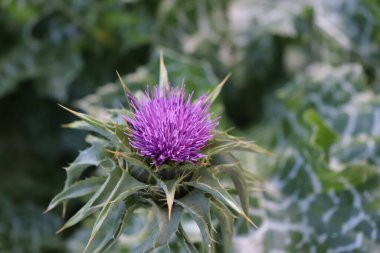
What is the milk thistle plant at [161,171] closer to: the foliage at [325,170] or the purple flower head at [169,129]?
the purple flower head at [169,129]

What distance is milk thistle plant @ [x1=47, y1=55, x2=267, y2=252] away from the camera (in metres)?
1.19

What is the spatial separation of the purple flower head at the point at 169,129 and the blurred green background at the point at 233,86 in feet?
2.02

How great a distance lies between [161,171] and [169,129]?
0.10 meters

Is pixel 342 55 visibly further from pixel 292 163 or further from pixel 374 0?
pixel 292 163

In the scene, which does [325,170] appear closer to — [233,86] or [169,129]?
[169,129]

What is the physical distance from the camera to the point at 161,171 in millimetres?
1240

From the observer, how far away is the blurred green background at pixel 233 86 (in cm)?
190

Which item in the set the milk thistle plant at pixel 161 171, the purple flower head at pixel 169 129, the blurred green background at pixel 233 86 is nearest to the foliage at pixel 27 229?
the blurred green background at pixel 233 86

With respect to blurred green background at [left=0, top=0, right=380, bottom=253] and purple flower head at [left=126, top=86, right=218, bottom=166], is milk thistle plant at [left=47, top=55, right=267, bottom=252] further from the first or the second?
blurred green background at [left=0, top=0, right=380, bottom=253]

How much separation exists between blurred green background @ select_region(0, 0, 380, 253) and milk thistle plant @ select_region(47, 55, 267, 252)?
58 centimetres

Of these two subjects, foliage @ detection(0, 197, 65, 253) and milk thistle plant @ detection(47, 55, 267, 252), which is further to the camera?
foliage @ detection(0, 197, 65, 253)

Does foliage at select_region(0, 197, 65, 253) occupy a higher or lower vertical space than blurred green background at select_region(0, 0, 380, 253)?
lower

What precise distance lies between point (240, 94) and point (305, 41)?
15.4 inches

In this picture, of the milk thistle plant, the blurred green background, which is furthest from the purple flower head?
the blurred green background
